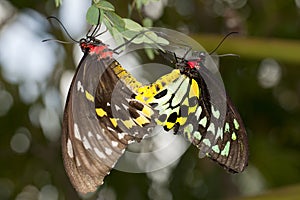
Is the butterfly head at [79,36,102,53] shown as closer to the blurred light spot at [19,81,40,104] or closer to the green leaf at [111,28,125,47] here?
the green leaf at [111,28,125,47]

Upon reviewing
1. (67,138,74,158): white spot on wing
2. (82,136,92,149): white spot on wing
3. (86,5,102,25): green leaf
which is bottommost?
(67,138,74,158): white spot on wing

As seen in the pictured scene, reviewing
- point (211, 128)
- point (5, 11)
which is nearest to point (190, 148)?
point (5, 11)

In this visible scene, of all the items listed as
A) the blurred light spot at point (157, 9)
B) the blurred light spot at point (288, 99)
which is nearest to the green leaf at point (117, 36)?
the blurred light spot at point (157, 9)

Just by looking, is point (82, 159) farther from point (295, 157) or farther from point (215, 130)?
point (295, 157)

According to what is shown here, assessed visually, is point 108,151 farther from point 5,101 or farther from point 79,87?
point 5,101

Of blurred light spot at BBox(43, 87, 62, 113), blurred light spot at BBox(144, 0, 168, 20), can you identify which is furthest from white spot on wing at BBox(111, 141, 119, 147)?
blurred light spot at BBox(43, 87, 62, 113)

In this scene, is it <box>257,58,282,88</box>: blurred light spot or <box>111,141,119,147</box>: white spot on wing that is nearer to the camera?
<box>111,141,119,147</box>: white spot on wing

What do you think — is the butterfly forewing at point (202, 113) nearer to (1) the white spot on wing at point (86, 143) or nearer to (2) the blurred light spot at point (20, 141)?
(1) the white spot on wing at point (86, 143)
